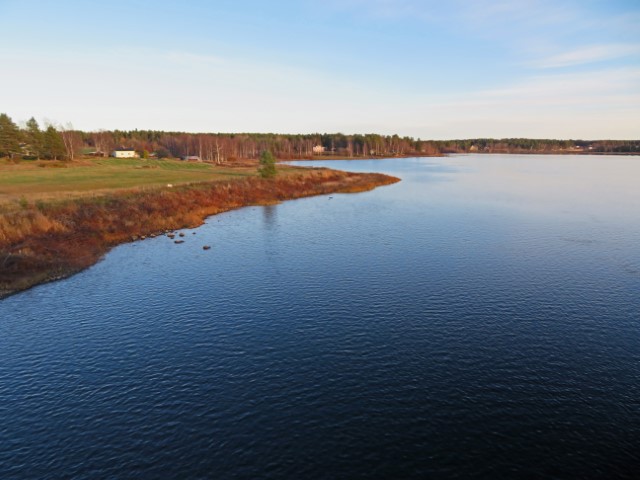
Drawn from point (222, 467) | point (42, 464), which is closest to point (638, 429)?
point (222, 467)

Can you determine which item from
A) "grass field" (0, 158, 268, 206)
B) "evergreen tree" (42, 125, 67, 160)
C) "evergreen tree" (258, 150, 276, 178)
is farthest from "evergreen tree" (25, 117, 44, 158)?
"evergreen tree" (258, 150, 276, 178)

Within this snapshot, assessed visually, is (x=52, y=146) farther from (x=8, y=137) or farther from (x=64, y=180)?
(x=64, y=180)

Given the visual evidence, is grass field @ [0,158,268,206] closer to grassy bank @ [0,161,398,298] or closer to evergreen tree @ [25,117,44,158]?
grassy bank @ [0,161,398,298]

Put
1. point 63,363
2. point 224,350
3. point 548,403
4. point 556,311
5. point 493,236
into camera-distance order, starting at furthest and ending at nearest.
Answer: point 493,236
point 556,311
point 224,350
point 63,363
point 548,403

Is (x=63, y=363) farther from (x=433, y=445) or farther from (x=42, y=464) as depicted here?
(x=433, y=445)

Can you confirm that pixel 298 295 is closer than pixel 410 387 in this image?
No

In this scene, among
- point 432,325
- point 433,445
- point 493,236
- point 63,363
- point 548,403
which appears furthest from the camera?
point 493,236

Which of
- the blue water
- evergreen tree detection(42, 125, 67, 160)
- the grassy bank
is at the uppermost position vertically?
evergreen tree detection(42, 125, 67, 160)
